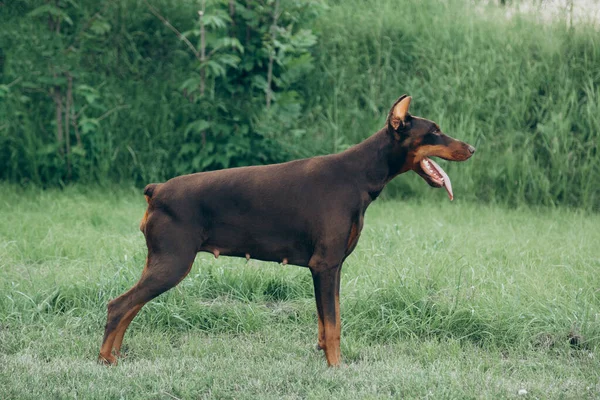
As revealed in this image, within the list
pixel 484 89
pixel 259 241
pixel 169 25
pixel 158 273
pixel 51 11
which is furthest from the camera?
pixel 484 89

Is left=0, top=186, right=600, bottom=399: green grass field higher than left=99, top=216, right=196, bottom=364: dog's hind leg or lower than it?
lower

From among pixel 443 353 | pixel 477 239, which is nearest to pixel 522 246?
pixel 477 239

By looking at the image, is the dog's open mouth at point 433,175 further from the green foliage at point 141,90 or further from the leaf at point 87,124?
the leaf at point 87,124

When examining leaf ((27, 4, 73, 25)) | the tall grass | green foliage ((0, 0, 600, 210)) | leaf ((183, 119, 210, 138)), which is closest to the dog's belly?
green foliage ((0, 0, 600, 210))

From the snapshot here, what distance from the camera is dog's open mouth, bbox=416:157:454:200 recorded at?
175 inches

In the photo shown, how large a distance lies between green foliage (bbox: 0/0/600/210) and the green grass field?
236 centimetres

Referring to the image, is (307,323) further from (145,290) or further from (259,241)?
(145,290)

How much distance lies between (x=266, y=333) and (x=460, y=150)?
A: 5.59 feet

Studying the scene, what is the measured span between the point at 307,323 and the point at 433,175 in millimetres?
1434

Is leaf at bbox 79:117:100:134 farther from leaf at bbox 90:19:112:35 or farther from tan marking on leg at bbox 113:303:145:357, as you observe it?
tan marking on leg at bbox 113:303:145:357

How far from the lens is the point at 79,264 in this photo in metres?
6.20

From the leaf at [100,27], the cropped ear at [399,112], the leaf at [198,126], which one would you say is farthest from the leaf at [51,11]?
the cropped ear at [399,112]

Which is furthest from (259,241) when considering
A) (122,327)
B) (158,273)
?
(122,327)

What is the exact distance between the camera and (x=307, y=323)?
17.4ft
